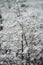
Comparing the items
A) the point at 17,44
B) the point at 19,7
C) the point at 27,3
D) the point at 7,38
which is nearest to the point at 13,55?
the point at 17,44

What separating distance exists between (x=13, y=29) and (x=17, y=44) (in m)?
0.28

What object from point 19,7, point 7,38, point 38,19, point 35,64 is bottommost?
point 35,64

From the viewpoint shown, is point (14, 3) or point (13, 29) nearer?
point (13, 29)

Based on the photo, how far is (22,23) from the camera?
158 cm

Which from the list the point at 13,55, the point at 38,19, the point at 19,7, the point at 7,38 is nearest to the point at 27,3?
the point at 19,7

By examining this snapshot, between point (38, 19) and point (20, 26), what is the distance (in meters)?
0.29

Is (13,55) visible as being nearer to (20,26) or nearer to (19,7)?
(20,26)

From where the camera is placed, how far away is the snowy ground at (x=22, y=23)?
1.28 meters

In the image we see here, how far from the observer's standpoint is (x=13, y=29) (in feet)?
4.91

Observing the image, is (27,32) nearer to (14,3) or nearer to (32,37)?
(32,37)

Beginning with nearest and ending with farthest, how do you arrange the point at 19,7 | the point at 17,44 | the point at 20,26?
1. the point at 17,44
2. the point at 20,26
3. the point at 19,7

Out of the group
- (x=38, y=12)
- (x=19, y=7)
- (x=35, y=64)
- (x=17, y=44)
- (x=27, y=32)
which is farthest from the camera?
(x=19, y=7)

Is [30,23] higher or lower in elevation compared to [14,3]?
lower

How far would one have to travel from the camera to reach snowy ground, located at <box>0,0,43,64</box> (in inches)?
50.3
